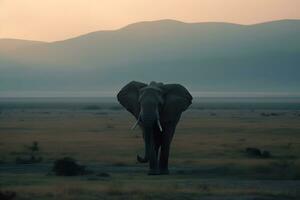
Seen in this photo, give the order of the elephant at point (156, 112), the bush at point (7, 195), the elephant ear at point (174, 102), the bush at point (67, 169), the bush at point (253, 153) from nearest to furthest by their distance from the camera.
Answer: the bush at point (7, 195), the bush at point (67, 169), the elephant at point (156, 112), the elephant ear at point (174, 102), the bush at point (253, 153)

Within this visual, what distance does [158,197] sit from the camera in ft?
73.1

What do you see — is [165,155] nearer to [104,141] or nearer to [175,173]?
[175,173]

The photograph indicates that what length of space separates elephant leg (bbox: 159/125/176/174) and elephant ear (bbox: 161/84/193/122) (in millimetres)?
348

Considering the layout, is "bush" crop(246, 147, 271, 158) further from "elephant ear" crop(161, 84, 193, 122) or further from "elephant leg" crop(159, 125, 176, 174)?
"elephant leg" crop(159, 125, 176, 174)

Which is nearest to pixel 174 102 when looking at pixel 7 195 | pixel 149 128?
pixel 149 128

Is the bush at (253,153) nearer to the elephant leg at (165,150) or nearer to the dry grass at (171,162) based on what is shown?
the dry grass at (171,162)

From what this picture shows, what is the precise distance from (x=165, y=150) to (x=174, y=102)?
1.64 metres

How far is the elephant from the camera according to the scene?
28.9 metres

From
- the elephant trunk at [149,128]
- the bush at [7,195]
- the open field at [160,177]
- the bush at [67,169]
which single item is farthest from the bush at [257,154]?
the bush at [7,195]

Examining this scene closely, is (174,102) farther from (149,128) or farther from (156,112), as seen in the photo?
(149,128)

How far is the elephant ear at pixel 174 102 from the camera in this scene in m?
30.3

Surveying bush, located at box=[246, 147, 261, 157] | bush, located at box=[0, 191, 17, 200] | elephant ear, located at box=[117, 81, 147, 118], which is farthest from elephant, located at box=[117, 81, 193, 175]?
bush, located at box=[0, 191, 17, 200]

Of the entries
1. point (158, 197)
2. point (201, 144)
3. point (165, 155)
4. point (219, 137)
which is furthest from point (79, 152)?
point (158, 197)

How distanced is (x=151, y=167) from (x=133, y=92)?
11.7ft
